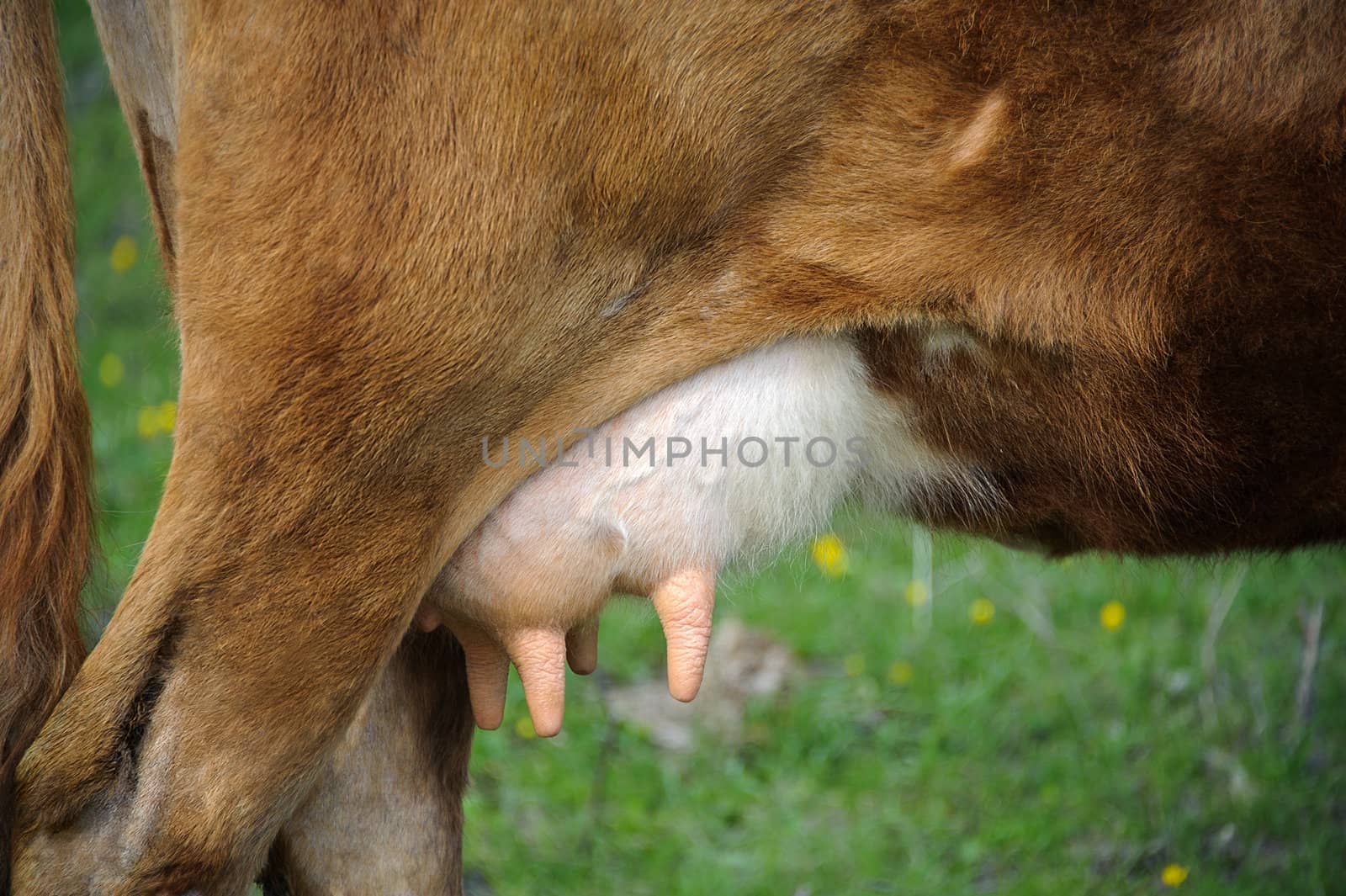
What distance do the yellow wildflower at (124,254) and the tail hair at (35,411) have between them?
4.21 m

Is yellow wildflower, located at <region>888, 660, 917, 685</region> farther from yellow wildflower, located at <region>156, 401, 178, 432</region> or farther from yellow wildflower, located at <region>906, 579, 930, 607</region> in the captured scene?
yellow wildflower, located at <region>156, 401, 178, 432</region>

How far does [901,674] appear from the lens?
12.4 ft

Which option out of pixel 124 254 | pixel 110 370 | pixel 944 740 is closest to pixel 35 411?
pixel 944 740

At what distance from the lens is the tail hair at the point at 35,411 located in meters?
1.73

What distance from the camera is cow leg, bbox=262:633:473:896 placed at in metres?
2.06

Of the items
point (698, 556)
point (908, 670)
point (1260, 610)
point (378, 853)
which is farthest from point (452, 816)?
point (1260, 610)

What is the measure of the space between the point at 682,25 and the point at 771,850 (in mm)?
2103

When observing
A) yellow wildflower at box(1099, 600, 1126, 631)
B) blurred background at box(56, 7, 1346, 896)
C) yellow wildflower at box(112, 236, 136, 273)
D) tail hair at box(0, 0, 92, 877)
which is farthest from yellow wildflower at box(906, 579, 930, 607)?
yellow wildflower at box(112, 236, 136, 273)

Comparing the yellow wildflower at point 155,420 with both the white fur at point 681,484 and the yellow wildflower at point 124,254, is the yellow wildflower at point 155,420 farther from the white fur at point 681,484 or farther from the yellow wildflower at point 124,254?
the white fur at point 681,484

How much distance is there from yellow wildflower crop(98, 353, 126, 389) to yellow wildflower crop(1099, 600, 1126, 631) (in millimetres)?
3568

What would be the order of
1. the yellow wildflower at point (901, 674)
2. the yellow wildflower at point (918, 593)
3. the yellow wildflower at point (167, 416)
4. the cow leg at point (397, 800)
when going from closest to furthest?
the cow leg at point (397, 800), the yellow wildflower at point (901, 674), the yellow wildflower at point (918, 593), the yellow wildflower at point (167, 416)

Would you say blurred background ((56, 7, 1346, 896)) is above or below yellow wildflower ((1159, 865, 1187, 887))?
below

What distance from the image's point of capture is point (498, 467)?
1.71 m

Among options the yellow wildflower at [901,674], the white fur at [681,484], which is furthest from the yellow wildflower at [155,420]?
the white fur at [681,484]
